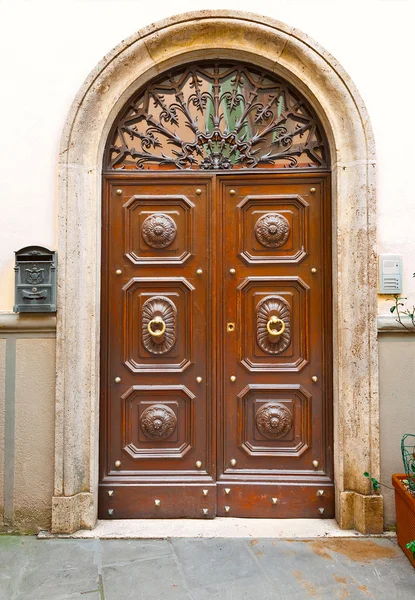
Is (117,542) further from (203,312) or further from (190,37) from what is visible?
(190,37)

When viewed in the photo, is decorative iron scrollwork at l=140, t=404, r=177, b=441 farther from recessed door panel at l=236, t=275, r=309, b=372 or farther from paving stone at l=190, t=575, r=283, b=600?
paving stone at l=190, t=575, r=283, b=600

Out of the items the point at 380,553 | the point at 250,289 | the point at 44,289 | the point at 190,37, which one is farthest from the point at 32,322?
the point at 380,553

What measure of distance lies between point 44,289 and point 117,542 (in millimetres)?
1792

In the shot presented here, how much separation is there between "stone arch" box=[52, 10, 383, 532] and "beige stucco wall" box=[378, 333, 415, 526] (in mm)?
87

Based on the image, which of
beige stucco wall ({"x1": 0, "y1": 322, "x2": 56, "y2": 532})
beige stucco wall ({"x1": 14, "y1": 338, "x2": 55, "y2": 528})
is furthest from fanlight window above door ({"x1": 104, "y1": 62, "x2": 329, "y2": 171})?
beige stucco wall ({"x1": 14, "y1": 338, "x2": 55, "y2": 528})

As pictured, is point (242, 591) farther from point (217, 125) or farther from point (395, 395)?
point (217, 125)

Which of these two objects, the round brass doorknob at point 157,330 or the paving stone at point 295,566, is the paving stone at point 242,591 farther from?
the round brass doorknob at point 157,330

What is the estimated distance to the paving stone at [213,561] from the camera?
2.62 metres

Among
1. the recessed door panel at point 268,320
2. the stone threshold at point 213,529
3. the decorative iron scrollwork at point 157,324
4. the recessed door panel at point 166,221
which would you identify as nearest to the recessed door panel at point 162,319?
the decorative iron scrollwork at point 157,324

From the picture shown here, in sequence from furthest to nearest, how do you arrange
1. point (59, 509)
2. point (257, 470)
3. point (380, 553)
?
1. point (257, 470)
2. point (59, 509)
3. point (380, 553)

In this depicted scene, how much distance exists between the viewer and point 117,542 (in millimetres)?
3025

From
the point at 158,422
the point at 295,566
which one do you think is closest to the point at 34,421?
the point at 158,422

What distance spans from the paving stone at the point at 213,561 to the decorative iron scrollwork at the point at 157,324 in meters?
1.33

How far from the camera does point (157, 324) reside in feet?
11.1
